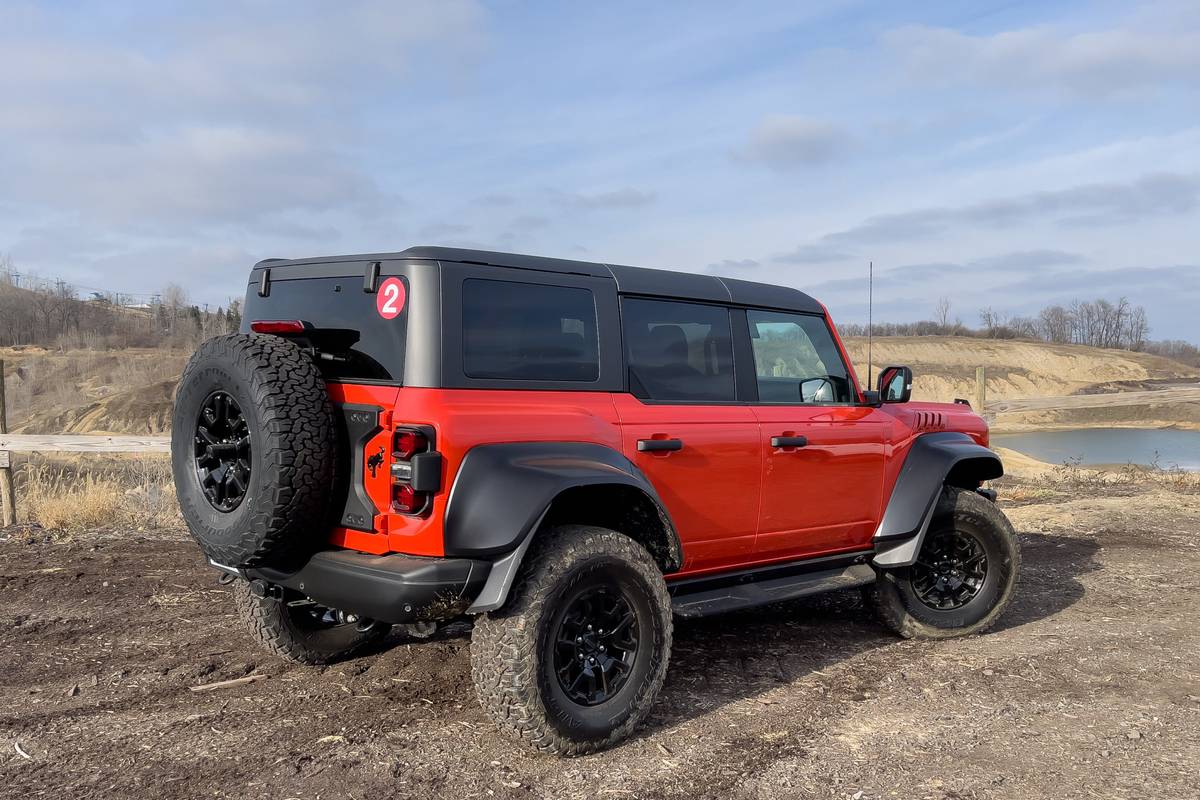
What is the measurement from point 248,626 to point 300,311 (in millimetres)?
1689

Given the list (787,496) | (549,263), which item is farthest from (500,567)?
(787,496)

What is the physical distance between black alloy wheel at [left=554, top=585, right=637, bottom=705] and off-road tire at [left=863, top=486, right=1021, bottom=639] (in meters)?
2.00

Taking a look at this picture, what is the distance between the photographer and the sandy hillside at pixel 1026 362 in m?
63.4

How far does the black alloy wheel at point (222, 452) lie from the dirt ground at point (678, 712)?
3.29 ft

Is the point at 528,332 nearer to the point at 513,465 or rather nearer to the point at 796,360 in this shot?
the point at 513,465

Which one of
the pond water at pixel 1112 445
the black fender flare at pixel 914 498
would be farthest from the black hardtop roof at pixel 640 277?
the pond water at pixel 1112 445

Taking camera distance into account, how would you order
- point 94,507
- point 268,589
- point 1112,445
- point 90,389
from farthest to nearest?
point 90,389 → point 1112,445 → point 94,507 → point 268,589

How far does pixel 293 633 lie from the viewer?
4.59 meters

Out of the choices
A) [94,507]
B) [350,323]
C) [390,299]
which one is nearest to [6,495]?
[94,507]

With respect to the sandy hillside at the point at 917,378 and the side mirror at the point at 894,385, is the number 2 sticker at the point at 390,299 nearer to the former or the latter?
the side mirror at the point at 894,385

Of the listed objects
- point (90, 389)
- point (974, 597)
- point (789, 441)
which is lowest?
point (974, 597)

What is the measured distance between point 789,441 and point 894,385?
982 millimetres

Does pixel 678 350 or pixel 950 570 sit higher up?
pixel 678 350

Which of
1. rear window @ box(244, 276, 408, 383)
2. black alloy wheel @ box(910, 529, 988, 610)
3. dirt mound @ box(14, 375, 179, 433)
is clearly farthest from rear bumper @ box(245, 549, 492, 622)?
dirt mound @ box(14, 375, 179, 433)
